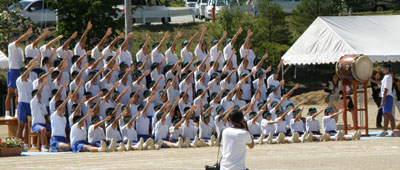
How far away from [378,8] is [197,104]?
32044 millimetres

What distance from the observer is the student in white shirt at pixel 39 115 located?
2209 centimetres

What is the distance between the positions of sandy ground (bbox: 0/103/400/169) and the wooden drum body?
116 inches

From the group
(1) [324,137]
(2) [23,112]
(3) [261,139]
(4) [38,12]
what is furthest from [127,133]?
(4) [38,12]

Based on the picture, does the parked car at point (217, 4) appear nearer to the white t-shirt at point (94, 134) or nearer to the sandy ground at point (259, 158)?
the white t-shirt at point (94, 134)

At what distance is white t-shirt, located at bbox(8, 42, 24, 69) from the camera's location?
23328 mm

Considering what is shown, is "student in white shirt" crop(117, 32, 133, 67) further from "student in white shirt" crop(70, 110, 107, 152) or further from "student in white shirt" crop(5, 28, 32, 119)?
"student in white shirt" crop(70, 110, 107, 152)

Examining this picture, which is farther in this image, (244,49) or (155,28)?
(155,28)

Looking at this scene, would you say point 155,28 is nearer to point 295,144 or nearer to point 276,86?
point 276,86

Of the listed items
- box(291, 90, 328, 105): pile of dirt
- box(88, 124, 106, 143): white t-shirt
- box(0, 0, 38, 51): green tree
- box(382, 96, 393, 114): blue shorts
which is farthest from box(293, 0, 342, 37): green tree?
box(88, 124, 106, 143): white t-shirt

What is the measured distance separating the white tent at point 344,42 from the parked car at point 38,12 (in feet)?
76.4

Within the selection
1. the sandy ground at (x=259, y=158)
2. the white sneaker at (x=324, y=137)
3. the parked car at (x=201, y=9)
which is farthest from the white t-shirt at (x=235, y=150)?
the parked car at (x=201, y=9)

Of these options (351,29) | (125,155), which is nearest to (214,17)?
(351,29)

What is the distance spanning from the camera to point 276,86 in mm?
26000

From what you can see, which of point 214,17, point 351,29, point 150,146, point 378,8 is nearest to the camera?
point 150,146
